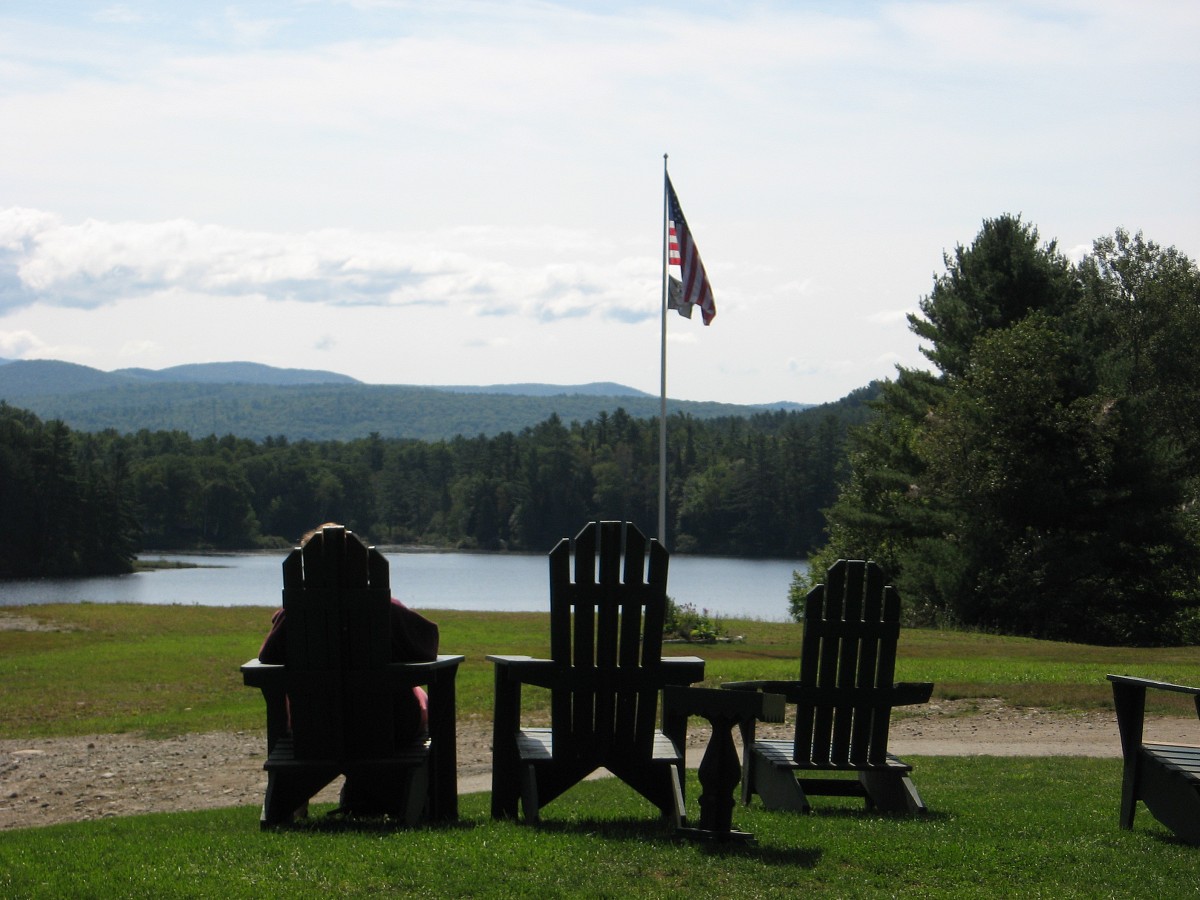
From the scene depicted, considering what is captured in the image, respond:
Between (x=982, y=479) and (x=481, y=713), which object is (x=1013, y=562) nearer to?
(x=982, y=479)

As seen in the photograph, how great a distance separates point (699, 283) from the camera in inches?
823

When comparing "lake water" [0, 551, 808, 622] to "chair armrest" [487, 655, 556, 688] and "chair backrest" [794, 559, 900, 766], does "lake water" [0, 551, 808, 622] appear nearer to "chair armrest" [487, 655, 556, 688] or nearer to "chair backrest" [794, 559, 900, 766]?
"chair backrest" [794, 559, 900, 766]

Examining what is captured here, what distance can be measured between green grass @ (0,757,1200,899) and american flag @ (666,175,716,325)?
15297 millimetres

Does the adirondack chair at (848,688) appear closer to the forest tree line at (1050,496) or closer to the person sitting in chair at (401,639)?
the person sitting in chair at (401,639)

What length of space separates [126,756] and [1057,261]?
108 feet

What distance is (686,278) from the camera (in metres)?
20.8

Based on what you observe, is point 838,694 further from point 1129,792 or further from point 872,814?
point 1129,792

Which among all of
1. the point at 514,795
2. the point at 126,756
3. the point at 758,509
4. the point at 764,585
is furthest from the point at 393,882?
the point at 758,509

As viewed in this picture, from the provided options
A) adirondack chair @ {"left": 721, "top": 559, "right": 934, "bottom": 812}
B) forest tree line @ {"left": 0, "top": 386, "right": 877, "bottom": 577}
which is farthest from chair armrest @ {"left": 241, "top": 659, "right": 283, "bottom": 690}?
forest tree line @ {"left": 0, "top": 386, "right": 877, "bottom": 577}

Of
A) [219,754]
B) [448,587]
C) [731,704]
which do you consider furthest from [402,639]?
[448,587]

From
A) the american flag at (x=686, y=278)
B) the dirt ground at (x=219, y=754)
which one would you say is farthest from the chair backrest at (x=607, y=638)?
the american flag at (x=686, y=278)

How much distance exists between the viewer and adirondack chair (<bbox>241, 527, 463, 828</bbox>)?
525 cm

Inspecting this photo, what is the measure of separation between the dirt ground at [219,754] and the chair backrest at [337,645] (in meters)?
2.78

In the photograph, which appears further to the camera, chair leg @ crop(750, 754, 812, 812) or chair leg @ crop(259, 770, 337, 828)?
chair leg @ crop(750, 754, 812, 812)
